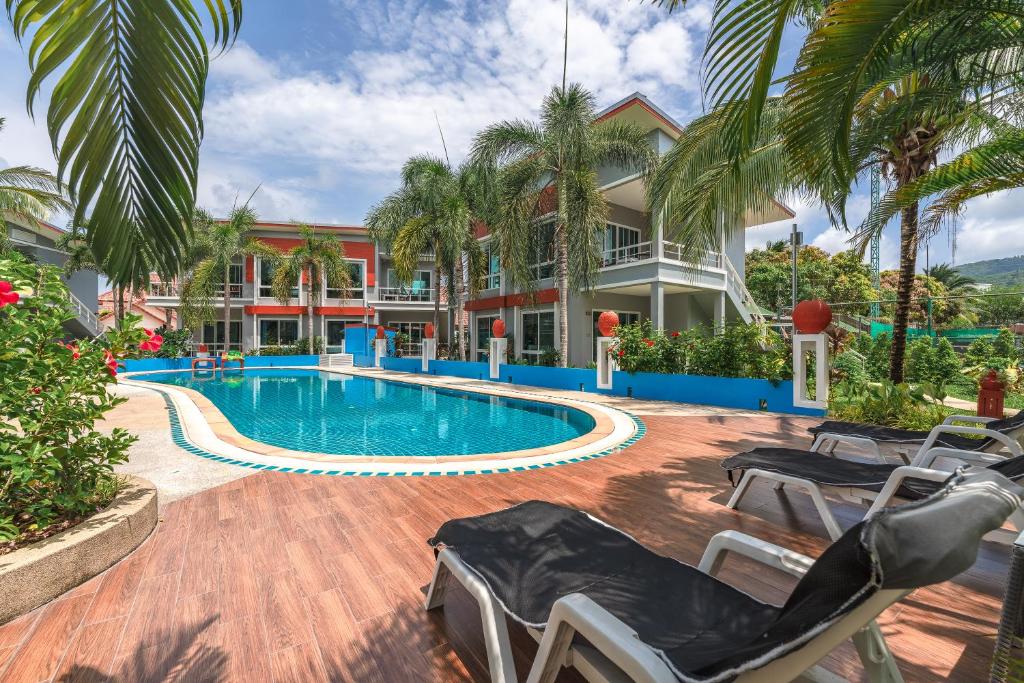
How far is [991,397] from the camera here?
7.25m

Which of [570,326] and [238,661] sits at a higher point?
[570,326]

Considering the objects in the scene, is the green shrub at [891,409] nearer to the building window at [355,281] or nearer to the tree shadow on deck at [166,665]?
the tree shadow on deck at [166,665]

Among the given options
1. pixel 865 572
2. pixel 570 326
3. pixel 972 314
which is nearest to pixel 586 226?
pixel 570 326

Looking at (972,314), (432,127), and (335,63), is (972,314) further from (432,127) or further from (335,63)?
(335,63)

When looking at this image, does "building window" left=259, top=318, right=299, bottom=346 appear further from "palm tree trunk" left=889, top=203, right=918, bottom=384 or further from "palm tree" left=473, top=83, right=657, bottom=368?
"palm tree trunk" left=889, top=203, right=918, bottom=384

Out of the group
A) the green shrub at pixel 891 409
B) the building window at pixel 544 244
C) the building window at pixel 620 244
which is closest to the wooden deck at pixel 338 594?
the green shrub at pixel 891 409

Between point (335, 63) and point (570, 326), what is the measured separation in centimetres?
1472

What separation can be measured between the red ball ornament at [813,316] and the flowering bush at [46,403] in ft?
30.2

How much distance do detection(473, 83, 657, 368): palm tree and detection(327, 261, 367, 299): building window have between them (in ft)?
50.8

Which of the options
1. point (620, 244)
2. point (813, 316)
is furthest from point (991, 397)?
point (620, 244)

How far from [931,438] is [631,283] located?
10.6 m

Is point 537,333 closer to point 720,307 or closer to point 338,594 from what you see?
point 720,307

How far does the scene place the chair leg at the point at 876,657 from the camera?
1693 millimetres

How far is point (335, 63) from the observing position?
2.70 metres
